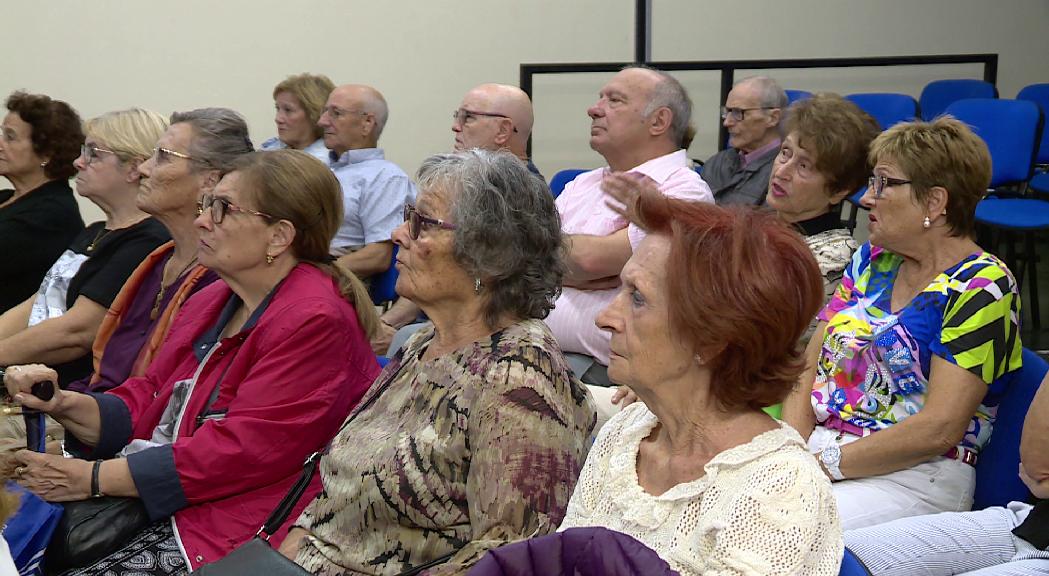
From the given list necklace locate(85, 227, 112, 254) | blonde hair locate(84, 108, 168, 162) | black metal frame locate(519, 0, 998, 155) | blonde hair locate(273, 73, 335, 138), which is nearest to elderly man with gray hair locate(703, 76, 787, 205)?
black metal frame locate(519, 0, 998, 155)

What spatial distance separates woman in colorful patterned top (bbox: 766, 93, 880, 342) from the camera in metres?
2.77

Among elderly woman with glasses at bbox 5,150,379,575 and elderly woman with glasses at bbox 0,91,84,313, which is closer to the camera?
elderly woman with glasses at bbox 5,150,379,575

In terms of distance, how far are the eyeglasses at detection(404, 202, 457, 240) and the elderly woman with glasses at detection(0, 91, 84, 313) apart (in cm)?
249

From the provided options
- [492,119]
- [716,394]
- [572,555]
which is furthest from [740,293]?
[492,119]

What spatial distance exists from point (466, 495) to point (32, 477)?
1072 mm

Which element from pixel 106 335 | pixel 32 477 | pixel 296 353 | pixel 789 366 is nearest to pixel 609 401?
pixel 296 353

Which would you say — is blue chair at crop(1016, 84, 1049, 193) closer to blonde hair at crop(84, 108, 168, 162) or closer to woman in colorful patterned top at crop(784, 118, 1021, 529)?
woman in colorful patterned top at crop(784, 118, 1021, 529)

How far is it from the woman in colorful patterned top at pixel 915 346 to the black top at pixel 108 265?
6.53ft

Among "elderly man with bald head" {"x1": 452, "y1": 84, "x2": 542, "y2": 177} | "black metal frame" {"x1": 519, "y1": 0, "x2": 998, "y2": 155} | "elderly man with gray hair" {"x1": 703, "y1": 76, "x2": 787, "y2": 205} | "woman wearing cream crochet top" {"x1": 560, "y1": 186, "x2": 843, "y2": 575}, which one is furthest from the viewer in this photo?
"black metal frame" {"x1": 519, "y1": 0, "x2": 998, "y2": 155}

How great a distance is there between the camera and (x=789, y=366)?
55.1 inches

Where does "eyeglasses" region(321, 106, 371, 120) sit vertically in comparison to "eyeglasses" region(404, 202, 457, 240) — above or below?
below

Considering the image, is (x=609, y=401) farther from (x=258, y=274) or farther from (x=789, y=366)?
(x=789, y=366)

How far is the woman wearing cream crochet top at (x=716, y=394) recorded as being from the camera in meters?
1.27

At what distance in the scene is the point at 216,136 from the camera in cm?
305
